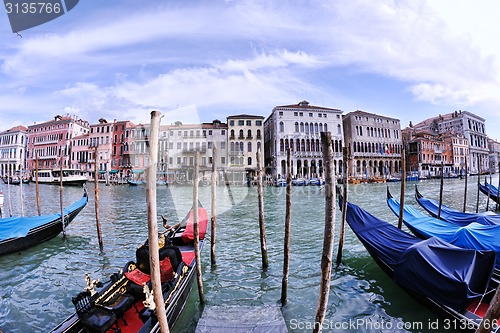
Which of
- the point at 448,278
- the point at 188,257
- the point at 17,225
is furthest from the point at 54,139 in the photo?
the point at 448,278

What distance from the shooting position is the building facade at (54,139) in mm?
39844

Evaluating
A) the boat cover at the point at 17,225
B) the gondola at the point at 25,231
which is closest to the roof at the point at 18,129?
the gondola at the point at 25,231

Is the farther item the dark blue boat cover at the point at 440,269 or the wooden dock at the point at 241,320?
the dark blue boat cover at the point at 440,269

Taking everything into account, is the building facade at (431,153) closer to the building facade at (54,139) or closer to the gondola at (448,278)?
the gondola at (448,278)

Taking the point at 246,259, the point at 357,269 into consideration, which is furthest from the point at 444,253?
the point at 246,259

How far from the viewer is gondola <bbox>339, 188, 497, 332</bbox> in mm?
3129

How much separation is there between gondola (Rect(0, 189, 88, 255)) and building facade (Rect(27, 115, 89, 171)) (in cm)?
3803

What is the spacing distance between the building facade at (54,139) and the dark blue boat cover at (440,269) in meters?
45.1

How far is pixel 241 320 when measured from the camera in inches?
127

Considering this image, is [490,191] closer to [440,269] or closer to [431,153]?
[440,269]

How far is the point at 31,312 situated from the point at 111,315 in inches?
86.0

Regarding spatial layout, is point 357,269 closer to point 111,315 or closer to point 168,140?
point 111,315

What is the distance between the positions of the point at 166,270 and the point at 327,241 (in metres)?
2.33

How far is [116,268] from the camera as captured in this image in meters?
5.53
